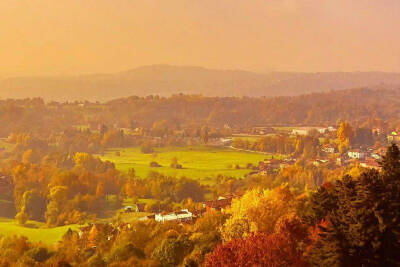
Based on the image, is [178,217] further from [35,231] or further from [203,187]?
[203,187]

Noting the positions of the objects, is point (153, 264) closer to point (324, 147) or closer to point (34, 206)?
point (34, 206)

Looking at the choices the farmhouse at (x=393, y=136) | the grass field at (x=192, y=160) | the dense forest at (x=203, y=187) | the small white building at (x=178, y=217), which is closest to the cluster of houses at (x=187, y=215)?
the small white building at (x=178, y=217)

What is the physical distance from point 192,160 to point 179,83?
331 feet

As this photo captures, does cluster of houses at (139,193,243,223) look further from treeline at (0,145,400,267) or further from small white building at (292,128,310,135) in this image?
small white building at (292,128,310,135)

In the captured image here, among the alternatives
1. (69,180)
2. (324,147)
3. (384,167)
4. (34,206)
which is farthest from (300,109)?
(384,167)

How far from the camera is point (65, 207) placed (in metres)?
33.5

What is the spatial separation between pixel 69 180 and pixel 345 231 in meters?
31.9

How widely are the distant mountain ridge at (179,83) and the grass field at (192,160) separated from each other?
5163cm

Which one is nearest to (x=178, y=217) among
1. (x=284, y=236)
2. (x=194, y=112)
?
(x=284, y=236)

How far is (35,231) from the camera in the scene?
27266 mm

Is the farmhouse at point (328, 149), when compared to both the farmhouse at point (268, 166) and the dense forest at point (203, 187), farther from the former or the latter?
the farmhouse at point (268, 166)

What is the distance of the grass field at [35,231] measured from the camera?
985 inches

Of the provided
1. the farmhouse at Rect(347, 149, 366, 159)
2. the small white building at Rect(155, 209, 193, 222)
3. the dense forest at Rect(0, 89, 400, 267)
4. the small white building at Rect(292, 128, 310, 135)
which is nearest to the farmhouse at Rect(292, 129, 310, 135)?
the small white building at Rect(292, 128, 310, 135)

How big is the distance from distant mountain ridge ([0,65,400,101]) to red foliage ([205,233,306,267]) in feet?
296
